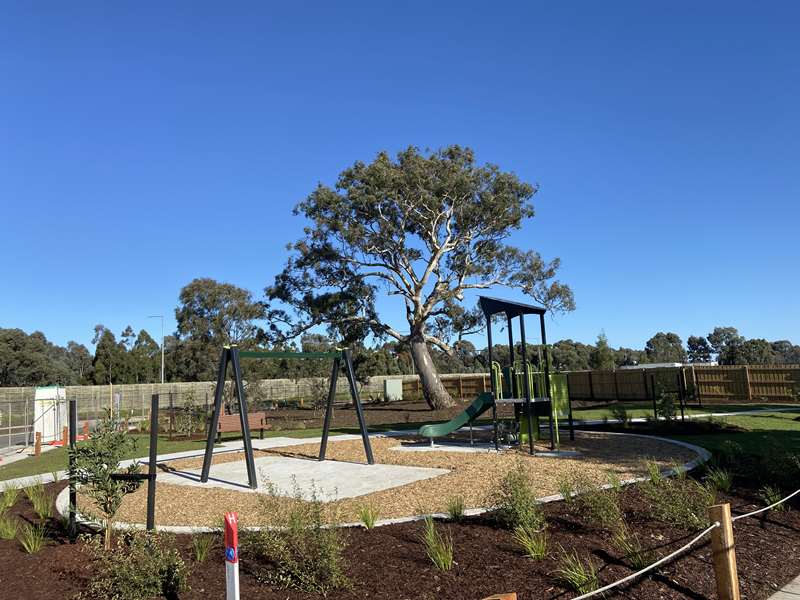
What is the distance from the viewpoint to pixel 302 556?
4.67m

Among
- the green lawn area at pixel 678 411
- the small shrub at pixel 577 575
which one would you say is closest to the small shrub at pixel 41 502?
the small shrub at pixel 577 575

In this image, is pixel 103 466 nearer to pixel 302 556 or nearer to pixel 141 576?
pixel 141 576

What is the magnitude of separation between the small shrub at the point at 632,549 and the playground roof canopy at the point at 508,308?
7.17m

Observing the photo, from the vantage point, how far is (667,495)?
5.99 metres

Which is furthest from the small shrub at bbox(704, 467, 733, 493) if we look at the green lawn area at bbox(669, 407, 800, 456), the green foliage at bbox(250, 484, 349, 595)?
the green foliage at bbox(250, 484, 349, 595)

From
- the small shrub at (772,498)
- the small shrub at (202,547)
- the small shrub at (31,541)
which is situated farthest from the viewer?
the small shrub at (772,498)

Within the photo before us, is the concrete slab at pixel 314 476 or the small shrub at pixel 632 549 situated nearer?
the small shrub at pixel 632 549

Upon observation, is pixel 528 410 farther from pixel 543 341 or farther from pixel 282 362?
pixel 282 362

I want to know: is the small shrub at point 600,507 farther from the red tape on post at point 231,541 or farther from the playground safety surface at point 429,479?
the red tape on post at point 231,541

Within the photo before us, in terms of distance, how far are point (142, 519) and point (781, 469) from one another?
789cm

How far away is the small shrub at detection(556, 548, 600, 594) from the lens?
4188mm

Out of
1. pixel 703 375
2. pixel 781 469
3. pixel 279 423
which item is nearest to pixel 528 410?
pixel 781 469

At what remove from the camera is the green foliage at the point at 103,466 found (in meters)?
5.48

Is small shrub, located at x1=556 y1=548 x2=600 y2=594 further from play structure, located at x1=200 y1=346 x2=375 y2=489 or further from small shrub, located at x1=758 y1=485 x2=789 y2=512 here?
play structure, located at x1=200 y1=346 x2=375 y2=489
